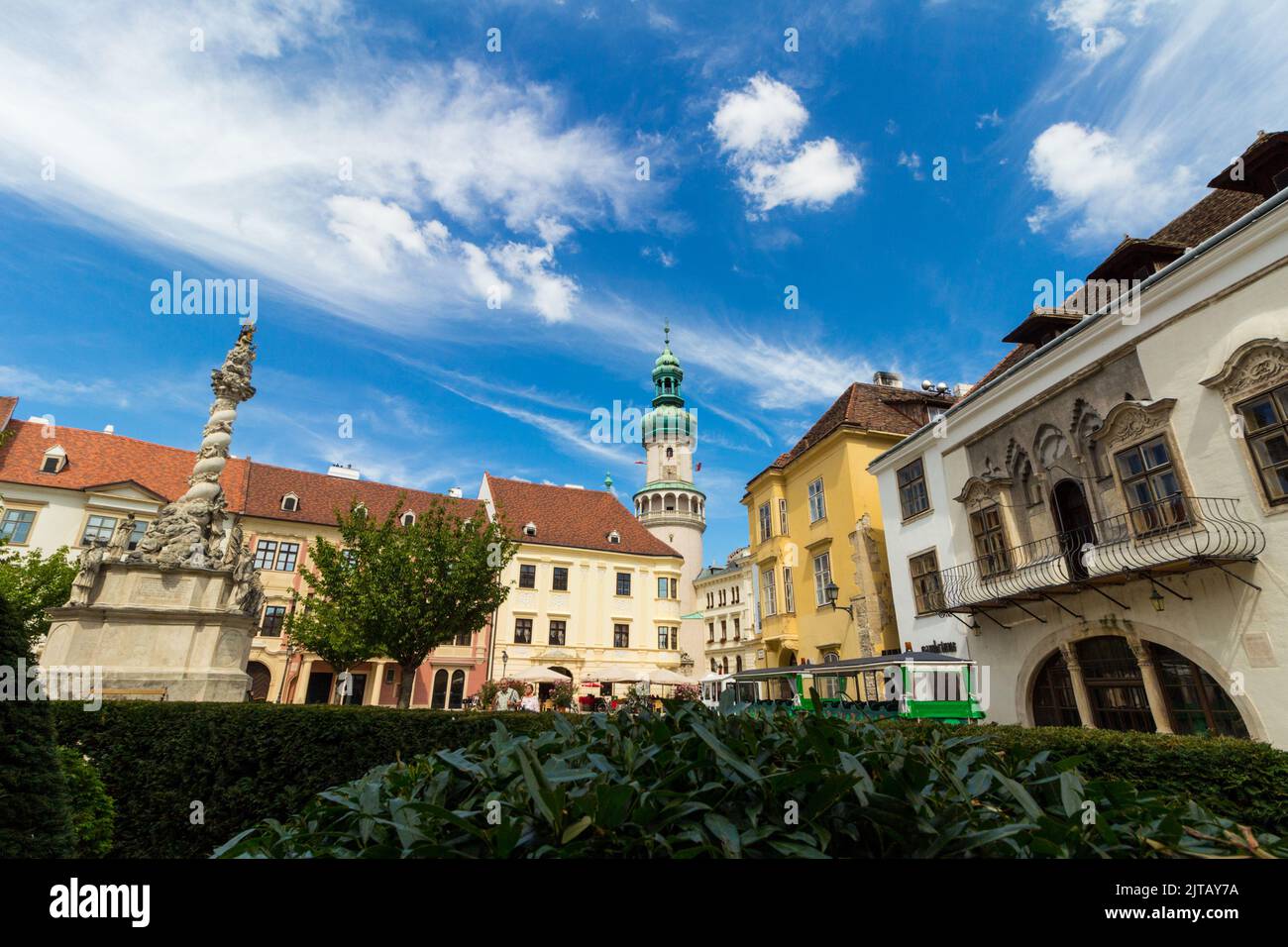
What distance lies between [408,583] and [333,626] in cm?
405

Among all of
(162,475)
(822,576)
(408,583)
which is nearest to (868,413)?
(822,576)

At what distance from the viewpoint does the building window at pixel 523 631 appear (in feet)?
125

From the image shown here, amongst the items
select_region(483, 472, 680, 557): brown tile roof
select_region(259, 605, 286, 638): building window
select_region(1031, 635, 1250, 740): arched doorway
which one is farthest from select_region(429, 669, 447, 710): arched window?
select_region(1031, 635, 1250, 740): arched doorway

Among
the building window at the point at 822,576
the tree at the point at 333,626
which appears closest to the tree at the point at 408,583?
the tree at the point at 333,626

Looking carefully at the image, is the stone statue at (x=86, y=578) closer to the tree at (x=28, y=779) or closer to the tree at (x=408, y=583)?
the tree at (x=28, y=779)

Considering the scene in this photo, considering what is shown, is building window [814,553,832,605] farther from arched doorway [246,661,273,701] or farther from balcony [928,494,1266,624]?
arched doorway [246,661,273,701]

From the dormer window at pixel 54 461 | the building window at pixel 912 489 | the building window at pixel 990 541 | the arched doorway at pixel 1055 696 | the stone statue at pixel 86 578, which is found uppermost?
the dormer window at pixel 54 461

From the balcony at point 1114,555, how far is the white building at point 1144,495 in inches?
1.7

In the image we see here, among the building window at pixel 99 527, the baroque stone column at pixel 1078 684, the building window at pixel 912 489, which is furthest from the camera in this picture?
the building window at pixel 99 527
